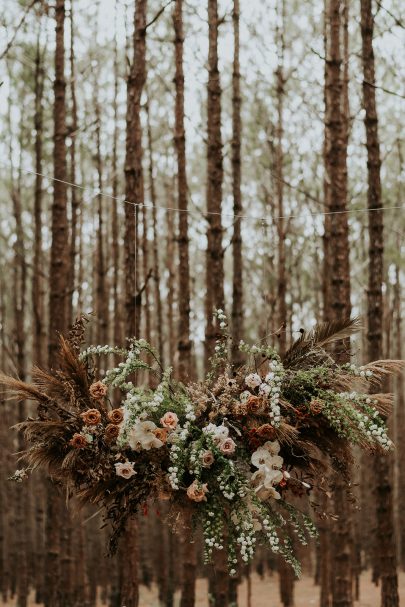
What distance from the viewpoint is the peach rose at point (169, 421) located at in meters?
4.75

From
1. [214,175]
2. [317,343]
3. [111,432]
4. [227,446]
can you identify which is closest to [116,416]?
[111,432]

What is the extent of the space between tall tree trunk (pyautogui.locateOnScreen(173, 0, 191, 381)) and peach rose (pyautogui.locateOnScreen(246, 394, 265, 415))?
5793 millimetres

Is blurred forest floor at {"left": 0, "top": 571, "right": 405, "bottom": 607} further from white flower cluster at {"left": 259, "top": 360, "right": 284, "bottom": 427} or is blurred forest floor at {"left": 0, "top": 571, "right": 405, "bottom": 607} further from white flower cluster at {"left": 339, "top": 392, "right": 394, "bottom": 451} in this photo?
white flower cluster at {"left": 259, "top": 360, "right": 284, "bottom": 427}

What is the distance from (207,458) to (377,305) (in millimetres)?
5227

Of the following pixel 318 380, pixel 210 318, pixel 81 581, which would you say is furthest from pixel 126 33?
pixel 318 380

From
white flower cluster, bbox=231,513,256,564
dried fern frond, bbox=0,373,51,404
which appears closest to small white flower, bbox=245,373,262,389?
white flower cluster, bbox=231,513,256,564

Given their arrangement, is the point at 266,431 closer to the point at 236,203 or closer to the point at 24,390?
the point at 24,390

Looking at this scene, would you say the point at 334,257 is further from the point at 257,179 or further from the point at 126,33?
the point at 257,179

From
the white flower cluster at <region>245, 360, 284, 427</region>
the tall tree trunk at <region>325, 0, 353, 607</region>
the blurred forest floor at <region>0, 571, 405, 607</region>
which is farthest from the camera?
the blurred forest floor at <region>0, 571, 405, 607</region>

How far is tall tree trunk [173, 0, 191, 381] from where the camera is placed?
35.8 ft

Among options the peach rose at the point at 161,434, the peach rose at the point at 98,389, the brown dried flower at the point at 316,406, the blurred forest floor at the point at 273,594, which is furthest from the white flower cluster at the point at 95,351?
the blurred forest floor at the point at 273,594

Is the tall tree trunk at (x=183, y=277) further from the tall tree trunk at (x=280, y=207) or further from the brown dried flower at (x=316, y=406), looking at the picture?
the brown dried flower at (x=316, y=406)

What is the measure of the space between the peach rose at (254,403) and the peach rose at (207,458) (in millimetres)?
305

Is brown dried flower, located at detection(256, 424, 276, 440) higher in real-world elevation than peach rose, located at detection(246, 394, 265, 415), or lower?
lower
